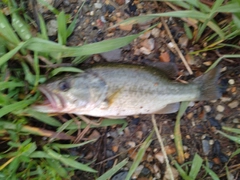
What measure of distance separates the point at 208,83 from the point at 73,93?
1.40 m

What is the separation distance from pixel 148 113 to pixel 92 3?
1.34 meters

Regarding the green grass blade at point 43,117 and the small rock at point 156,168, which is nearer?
the green grass blade at point 43,117

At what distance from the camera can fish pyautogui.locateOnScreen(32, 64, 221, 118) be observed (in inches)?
126

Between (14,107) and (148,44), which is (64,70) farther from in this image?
(148,44)

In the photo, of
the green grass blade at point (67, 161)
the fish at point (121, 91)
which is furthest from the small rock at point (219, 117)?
the green grass blade at point (67, 161)

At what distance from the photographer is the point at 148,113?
3486mm

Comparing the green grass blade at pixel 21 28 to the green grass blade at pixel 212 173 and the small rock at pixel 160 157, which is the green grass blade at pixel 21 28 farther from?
the green grass blade at pixel 212 173

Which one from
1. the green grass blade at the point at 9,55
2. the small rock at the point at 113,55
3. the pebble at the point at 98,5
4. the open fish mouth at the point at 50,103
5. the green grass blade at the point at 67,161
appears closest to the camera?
the green grass blade at the point at 9,55

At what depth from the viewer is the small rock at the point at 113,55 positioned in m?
3.50

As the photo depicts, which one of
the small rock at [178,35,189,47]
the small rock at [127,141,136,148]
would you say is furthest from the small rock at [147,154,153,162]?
the small rock at [178,35,189,47]

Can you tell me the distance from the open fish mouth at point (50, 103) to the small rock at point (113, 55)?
69cm

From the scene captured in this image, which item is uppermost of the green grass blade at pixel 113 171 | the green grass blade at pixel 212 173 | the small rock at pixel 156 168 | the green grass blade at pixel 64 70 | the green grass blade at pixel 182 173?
the green grass blade at pixel 64 70

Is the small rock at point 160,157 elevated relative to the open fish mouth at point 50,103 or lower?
lower

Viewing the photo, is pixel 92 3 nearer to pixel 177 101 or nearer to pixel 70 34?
pixel 70 34
